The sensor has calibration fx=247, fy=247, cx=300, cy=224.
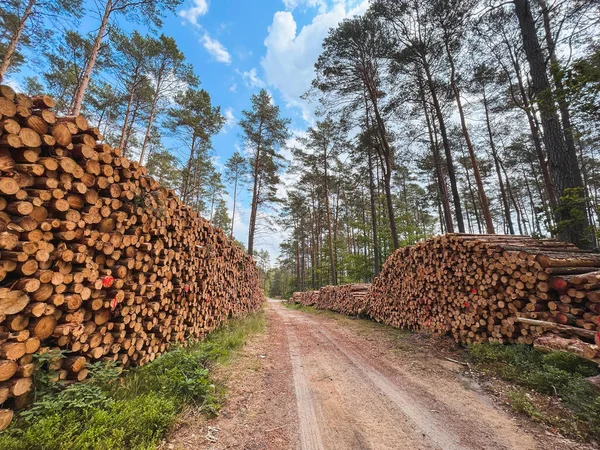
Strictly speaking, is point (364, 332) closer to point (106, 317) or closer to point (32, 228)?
point (106, 317)

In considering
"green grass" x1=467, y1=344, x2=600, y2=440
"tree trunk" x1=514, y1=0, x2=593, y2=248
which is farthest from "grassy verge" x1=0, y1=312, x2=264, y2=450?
"tree trunk" x1=514, y1=0, x2=593, y2=248

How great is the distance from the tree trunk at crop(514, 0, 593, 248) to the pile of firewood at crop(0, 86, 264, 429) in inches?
348

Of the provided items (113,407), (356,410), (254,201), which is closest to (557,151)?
(356,410)

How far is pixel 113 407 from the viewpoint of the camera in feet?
7.63

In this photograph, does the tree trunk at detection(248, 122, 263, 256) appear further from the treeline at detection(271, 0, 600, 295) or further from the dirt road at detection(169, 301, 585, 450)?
the dirt road at detection(169, 301, 585, 450)

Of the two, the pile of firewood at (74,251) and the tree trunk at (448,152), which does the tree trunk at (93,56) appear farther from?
the tree trunk at (448,152)

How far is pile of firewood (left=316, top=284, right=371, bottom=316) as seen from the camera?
10.8 metres

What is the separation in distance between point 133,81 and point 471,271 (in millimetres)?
17149

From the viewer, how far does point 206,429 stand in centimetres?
256

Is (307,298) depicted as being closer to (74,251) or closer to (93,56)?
(93,56)

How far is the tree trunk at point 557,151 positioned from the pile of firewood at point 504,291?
107 cm

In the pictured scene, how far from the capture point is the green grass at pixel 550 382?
2543mm

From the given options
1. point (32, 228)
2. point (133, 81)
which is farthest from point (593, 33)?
Result: point (133, 81)

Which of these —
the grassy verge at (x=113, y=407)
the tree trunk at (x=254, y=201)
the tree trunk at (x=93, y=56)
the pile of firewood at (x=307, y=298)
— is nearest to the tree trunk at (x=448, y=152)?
the tree trunk at (x=254, y=201)
